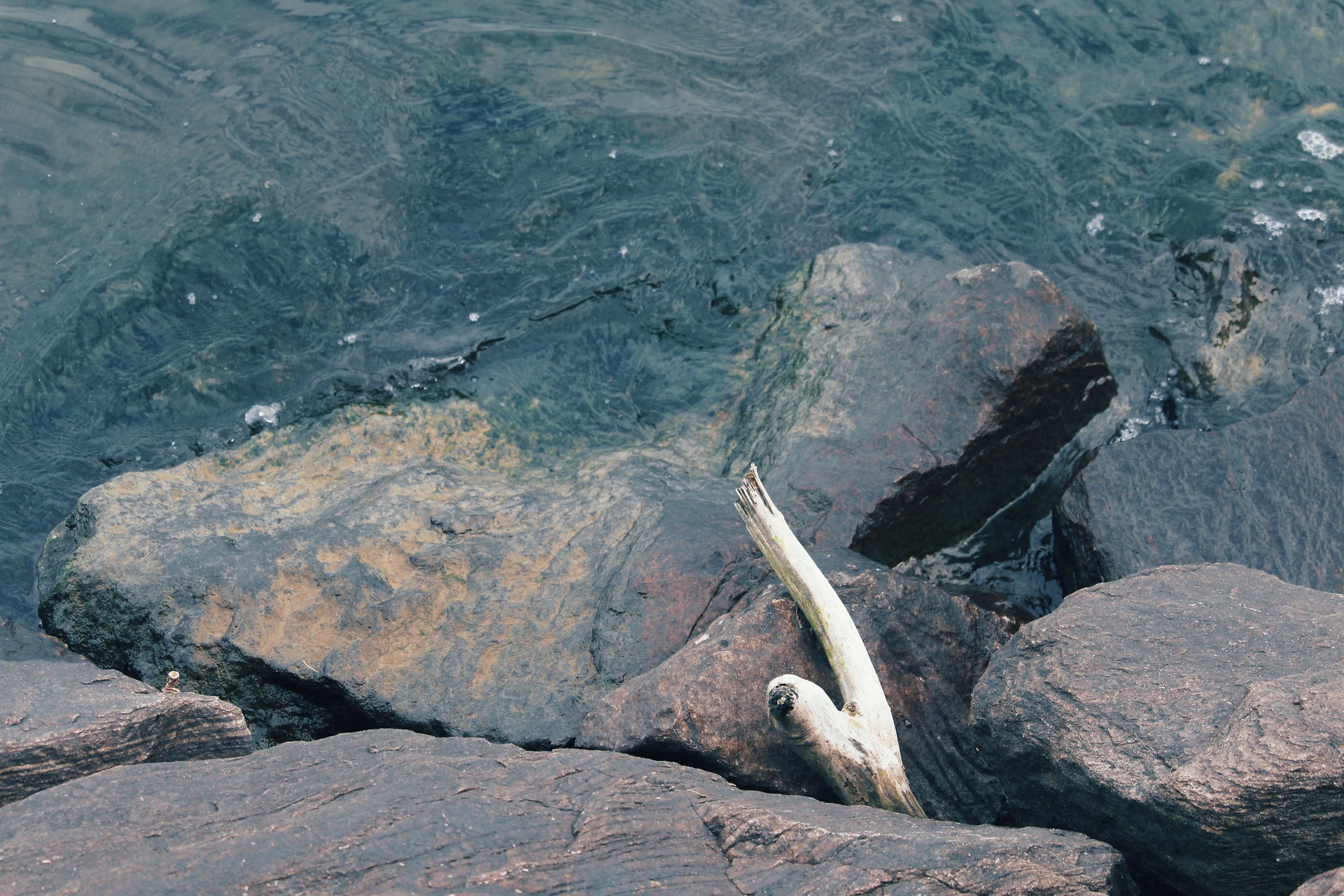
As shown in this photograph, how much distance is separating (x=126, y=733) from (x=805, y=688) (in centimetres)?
231

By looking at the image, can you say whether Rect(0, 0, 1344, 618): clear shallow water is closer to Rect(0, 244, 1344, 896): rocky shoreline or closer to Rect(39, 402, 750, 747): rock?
Rect(0, 244, 1344, 896): rocky shoreline

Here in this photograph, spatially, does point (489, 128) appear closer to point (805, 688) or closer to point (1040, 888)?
point (805, 688)

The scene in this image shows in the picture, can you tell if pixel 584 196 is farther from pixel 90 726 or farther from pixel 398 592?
pixel 90 726

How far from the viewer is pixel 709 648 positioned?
4195 mm

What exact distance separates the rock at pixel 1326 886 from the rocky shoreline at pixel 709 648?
17mm

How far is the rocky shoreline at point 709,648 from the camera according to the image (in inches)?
122

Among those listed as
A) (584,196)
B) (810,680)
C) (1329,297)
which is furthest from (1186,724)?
(584,196)

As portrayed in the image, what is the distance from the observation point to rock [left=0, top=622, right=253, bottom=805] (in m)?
3.48

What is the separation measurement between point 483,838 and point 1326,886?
2245 millimetres

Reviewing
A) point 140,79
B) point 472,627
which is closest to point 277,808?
point 472,627

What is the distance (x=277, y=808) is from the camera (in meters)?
3.18

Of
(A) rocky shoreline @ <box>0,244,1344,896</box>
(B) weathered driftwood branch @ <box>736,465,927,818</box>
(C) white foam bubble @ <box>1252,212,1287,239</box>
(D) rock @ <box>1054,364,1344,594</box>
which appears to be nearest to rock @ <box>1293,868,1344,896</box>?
(A) rocky shoreline @ <box>0,244,1344,896</box>

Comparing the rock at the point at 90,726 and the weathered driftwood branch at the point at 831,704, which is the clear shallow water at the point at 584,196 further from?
the rock at the point at 90,726

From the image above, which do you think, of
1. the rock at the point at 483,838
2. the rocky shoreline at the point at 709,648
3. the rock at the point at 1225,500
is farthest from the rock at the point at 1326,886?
the rock at the point at 1225,500
